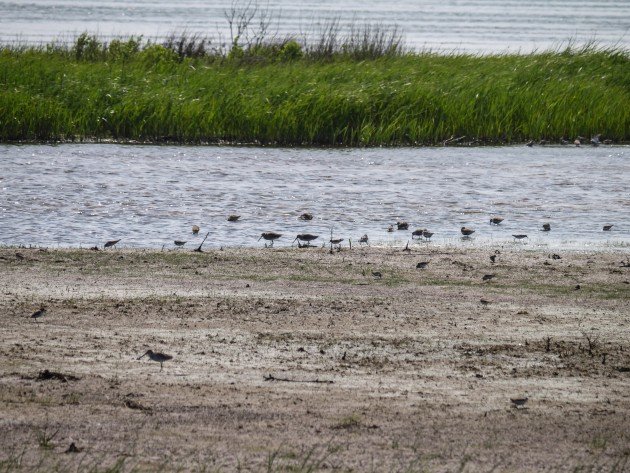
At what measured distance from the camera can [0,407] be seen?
5.44 metres

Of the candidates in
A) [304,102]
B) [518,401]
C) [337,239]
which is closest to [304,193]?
[337,239]

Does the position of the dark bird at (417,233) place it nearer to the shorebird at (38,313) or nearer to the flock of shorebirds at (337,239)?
the flock of shorebirds at (337,239)

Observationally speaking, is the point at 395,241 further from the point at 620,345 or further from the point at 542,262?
the point at 620,345

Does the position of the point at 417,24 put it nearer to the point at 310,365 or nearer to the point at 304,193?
the point at 304,193

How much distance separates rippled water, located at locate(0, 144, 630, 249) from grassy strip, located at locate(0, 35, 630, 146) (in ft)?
2.12

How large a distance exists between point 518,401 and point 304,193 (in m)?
8.56

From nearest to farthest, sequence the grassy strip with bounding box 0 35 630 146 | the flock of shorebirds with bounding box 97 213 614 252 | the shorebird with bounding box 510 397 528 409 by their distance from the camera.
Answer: the shorebird with bounding box 510 397 528 409, the flock of shorebirds with bounding box 97 213 614 252, the grassy strip with bounding box 0 35 630 146

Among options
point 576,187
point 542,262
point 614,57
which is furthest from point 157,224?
point 614,57

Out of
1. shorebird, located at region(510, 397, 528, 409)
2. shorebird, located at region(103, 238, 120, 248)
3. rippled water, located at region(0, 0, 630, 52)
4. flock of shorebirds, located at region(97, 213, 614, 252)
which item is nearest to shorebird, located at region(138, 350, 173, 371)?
shorebird, located at region(510, 397, 528, 409)

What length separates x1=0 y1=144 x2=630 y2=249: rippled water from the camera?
11.5 meters

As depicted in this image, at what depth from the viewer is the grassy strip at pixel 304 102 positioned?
1823 cm

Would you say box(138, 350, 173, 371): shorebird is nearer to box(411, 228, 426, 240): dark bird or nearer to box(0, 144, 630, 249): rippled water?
box(0, 144, 630, 249): rippled water

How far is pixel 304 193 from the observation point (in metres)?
14.1

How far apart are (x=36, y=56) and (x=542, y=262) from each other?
14224 mm
